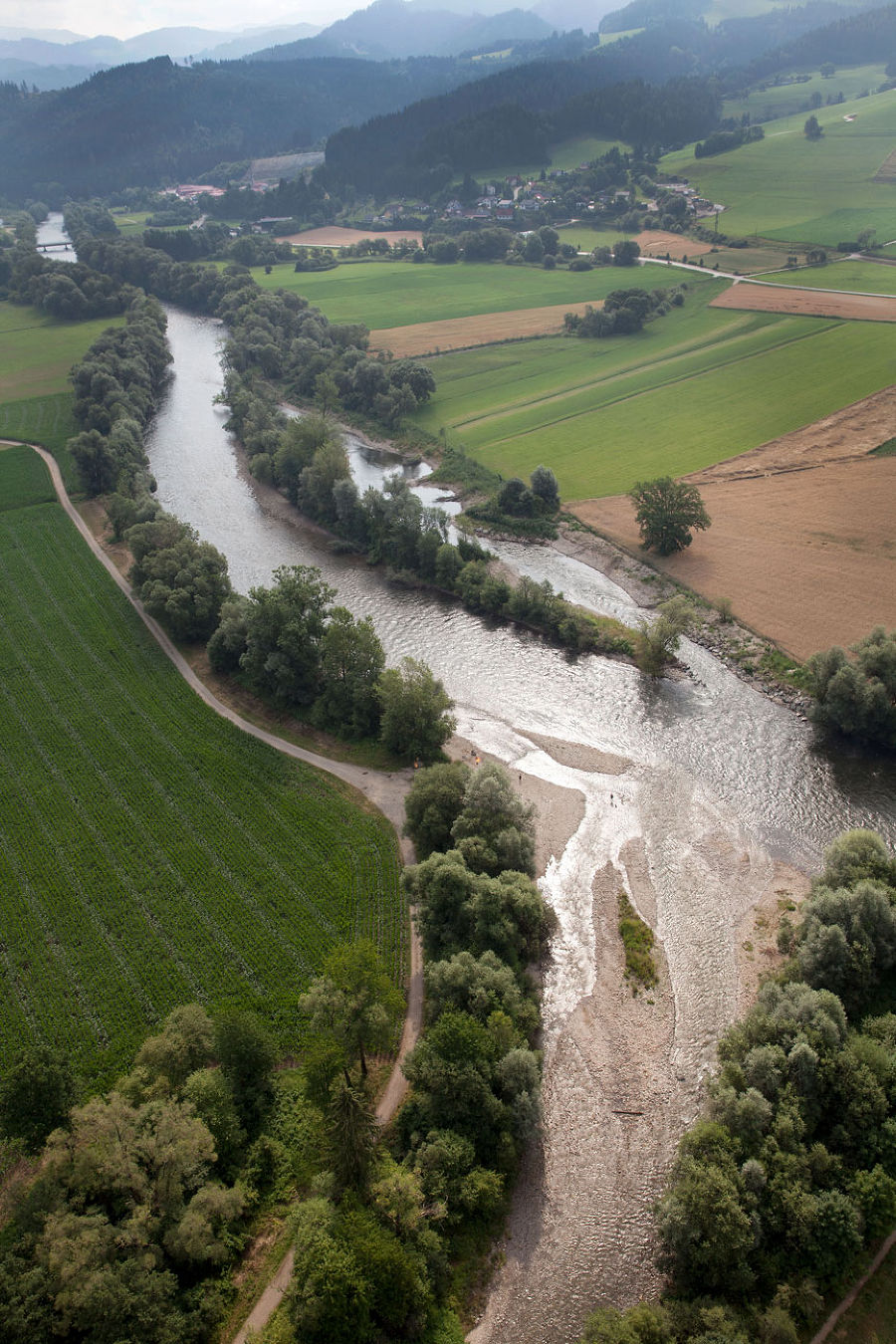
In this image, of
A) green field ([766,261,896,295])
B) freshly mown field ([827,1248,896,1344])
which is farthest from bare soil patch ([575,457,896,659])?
green field ([766,261,896,295])

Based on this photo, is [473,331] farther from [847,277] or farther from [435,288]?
[847,277]

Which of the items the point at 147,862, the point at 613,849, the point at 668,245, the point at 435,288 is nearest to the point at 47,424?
the point at 435,288

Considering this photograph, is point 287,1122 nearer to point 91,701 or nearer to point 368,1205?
point 368,1205

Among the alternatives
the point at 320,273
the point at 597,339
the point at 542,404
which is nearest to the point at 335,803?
the point at 542,404

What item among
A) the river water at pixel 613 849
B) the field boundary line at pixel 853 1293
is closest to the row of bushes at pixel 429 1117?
the river water at pixel 613 849

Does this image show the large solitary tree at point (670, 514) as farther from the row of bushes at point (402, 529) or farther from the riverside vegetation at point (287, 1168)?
the riverside vegetation at point (287, 1168)

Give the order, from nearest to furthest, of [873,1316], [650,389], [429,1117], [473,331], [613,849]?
[873,1316] < [429,1117] < [613,849] < [650,389] < [473,331]
